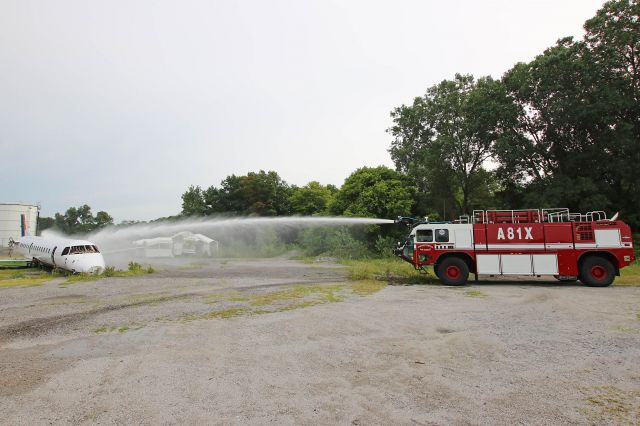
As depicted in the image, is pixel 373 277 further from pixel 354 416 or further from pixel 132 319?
pixel 354 416

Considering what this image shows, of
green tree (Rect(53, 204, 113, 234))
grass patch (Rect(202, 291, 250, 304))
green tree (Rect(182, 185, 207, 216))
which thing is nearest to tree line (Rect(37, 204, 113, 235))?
green tree (Rect(53, 204, 113, 234))

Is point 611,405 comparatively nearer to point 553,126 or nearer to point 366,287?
point 366,287

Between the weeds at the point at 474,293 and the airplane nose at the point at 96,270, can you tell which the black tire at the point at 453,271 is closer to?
the weeds at the point at 474,293

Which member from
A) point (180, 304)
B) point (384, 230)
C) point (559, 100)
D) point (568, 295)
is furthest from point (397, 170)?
point (180, 304)

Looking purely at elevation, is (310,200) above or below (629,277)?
above

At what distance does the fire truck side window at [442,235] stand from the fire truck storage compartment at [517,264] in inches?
Result: 64.9

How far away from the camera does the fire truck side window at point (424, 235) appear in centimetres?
1798

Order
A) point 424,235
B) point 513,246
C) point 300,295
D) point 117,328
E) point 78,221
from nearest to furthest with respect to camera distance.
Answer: point 117,328
point 300,295
point 513,246
point 424,235
point 78,221

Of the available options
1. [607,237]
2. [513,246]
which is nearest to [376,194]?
[513,246]

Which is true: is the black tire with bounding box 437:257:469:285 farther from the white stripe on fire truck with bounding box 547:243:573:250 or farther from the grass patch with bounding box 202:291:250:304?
the grass patch with bounding box 202:291:250:304

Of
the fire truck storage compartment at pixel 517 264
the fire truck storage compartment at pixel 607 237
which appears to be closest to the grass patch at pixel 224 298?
the fire truck storage compartment at pixel 517 264

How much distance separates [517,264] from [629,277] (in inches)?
316

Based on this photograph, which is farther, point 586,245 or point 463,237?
point 463,237

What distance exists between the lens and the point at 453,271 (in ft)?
57.9
